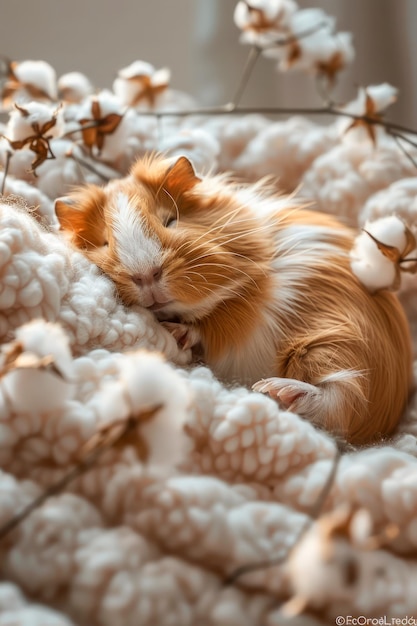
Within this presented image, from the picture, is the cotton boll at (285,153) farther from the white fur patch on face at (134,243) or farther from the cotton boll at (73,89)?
the white fur patch on face at (134,243)

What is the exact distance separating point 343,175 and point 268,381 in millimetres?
468

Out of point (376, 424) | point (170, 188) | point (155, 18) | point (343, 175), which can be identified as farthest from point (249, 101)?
point (376, 424)

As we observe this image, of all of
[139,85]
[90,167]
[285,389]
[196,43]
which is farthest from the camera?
[196,43]

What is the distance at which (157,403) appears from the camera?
1.65ft

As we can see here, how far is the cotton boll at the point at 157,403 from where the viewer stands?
499 millimetres

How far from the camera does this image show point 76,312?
2.31ft

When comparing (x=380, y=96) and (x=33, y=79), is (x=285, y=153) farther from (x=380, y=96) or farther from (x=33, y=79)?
(x=33, y=79)

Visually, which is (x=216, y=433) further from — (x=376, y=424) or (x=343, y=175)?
(x=343, y=175)

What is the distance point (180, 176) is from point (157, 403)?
466 mm

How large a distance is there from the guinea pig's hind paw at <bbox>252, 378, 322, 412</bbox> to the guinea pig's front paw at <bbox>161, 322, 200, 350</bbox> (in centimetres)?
11

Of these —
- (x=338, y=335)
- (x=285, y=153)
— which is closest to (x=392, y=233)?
(x=338, y=335)

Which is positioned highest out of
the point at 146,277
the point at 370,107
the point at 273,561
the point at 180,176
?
the point at 370,107

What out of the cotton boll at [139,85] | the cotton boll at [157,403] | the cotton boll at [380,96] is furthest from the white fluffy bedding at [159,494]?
the cotton boll at [380,96]

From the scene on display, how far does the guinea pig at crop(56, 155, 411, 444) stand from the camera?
83 centimetres
